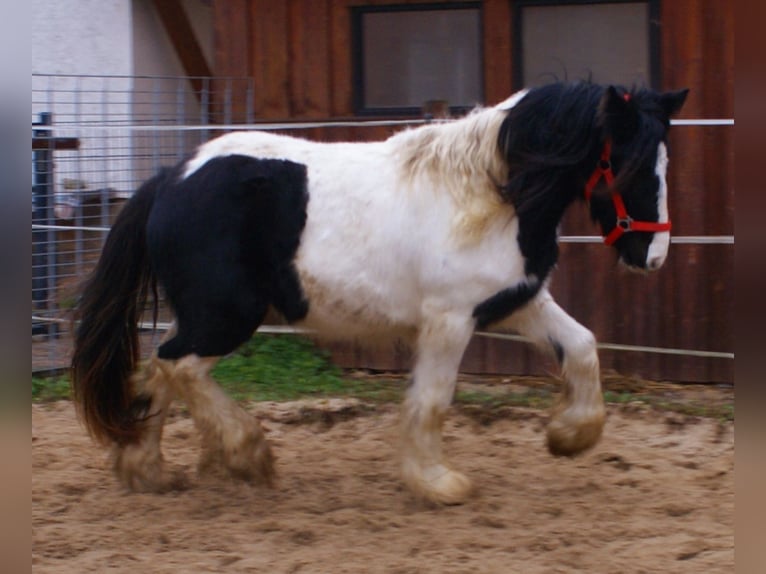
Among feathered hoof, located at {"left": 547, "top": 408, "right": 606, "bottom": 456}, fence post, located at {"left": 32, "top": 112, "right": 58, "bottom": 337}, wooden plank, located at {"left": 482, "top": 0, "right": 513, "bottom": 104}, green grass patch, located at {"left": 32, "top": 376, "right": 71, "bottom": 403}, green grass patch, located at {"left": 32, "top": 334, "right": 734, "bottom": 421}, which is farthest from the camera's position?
fence post, located at {"left": 32, "top": 112, "right": 58, "bottom": 337}

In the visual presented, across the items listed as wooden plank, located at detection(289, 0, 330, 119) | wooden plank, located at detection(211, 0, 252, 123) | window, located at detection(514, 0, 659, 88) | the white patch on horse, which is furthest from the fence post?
the white patch on horse

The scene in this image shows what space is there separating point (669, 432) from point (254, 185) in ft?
8.78

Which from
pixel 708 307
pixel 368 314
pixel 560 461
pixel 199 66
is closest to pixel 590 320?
pixel 708 307

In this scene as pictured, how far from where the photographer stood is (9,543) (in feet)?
6.64

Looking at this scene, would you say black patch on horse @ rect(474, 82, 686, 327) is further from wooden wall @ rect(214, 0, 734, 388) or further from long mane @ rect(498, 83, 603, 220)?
wooden wall @ rect(214, 0, 734, 388)

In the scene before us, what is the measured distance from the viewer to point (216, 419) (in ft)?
15.9

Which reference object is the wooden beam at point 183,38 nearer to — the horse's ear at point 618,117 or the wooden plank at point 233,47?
the wooden plank at point 233,47

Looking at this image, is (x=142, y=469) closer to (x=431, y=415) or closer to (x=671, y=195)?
(x=431, y=415)

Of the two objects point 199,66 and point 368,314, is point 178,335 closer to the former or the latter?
point 368,314

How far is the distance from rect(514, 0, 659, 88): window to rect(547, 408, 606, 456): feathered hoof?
2.98m

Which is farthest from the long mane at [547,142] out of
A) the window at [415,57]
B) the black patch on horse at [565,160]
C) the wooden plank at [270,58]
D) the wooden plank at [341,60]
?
the wooden plank at [270,58]

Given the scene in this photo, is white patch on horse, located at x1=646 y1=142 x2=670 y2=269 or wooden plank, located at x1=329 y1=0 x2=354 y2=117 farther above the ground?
wooden plank, located at x1=329 y1=0 x2=354 y2=117

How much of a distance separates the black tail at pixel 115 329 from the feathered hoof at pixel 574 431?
1.85m

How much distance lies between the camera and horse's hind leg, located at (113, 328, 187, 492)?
5.08 meters
